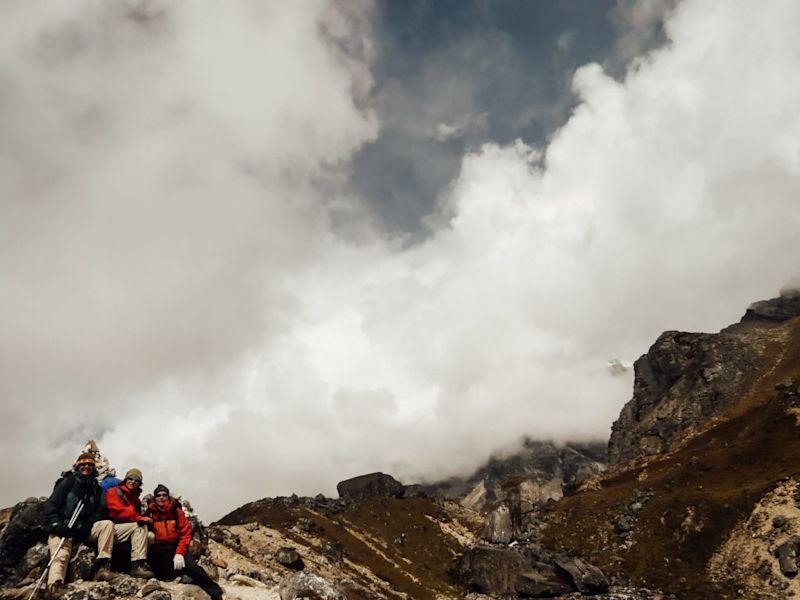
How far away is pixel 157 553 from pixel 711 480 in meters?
101

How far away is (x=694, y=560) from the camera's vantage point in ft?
241

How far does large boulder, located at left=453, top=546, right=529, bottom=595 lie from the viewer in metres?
84.4

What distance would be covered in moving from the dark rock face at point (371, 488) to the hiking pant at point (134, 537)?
17519 cm

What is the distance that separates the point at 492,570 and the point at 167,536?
84.6m

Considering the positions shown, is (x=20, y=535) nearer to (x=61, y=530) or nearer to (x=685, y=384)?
(x=61, y=530)

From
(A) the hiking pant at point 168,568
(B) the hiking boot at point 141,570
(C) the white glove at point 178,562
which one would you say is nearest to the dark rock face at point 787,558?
(A) the hiking pant at point 168,568

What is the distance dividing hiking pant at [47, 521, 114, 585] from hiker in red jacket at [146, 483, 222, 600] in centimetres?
141

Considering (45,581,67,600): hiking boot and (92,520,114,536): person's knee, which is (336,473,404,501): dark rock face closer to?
(92,520,114,536): person's knee

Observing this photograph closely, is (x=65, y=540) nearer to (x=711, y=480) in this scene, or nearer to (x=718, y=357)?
(x=711, y=480)

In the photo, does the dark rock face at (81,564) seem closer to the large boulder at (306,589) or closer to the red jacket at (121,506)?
the red jacket at (121,506)

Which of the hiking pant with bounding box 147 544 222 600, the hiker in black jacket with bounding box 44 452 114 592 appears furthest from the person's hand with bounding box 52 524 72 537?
the hiking pant with bounding box 147 544 222 600

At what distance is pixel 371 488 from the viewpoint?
18950 centimetres

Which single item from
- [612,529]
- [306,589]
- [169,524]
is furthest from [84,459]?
[612,529]

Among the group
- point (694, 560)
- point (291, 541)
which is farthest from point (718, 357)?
point (291, 541)
